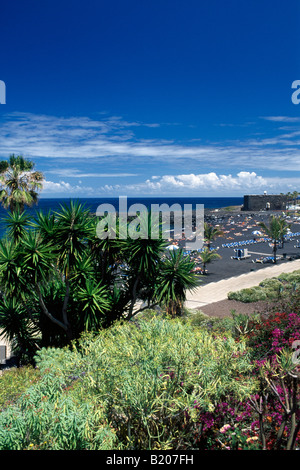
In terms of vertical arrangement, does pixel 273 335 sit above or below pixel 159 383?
below

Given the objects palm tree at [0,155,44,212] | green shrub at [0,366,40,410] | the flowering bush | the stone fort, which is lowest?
green shrub at [0,366,40,410]

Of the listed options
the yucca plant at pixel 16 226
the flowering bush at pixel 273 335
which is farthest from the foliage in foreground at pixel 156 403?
the yucca plant at pixel 16 226

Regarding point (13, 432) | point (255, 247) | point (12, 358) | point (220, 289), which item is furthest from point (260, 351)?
point (255, 247)

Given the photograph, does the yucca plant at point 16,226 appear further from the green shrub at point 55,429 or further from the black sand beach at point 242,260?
the black sand beach at point 242,260

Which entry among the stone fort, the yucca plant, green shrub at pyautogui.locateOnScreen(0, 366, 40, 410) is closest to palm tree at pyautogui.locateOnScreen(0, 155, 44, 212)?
the yucca plant

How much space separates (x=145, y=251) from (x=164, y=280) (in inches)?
59.4

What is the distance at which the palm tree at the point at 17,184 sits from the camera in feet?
66.2

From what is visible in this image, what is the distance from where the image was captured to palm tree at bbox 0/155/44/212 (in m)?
20.2

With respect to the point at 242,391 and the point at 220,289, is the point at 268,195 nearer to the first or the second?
the point at 220,289

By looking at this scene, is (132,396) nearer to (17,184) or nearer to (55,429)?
(55,429)

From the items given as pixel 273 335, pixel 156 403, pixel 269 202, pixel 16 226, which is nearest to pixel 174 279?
pixel 273 335

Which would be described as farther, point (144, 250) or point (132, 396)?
point (144, 250)

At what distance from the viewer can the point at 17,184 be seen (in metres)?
20.7

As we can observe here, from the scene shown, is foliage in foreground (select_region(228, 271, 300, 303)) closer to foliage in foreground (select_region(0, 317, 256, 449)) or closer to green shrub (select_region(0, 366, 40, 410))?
foliage in foreground (select_region(0, 317, 256, 449))
